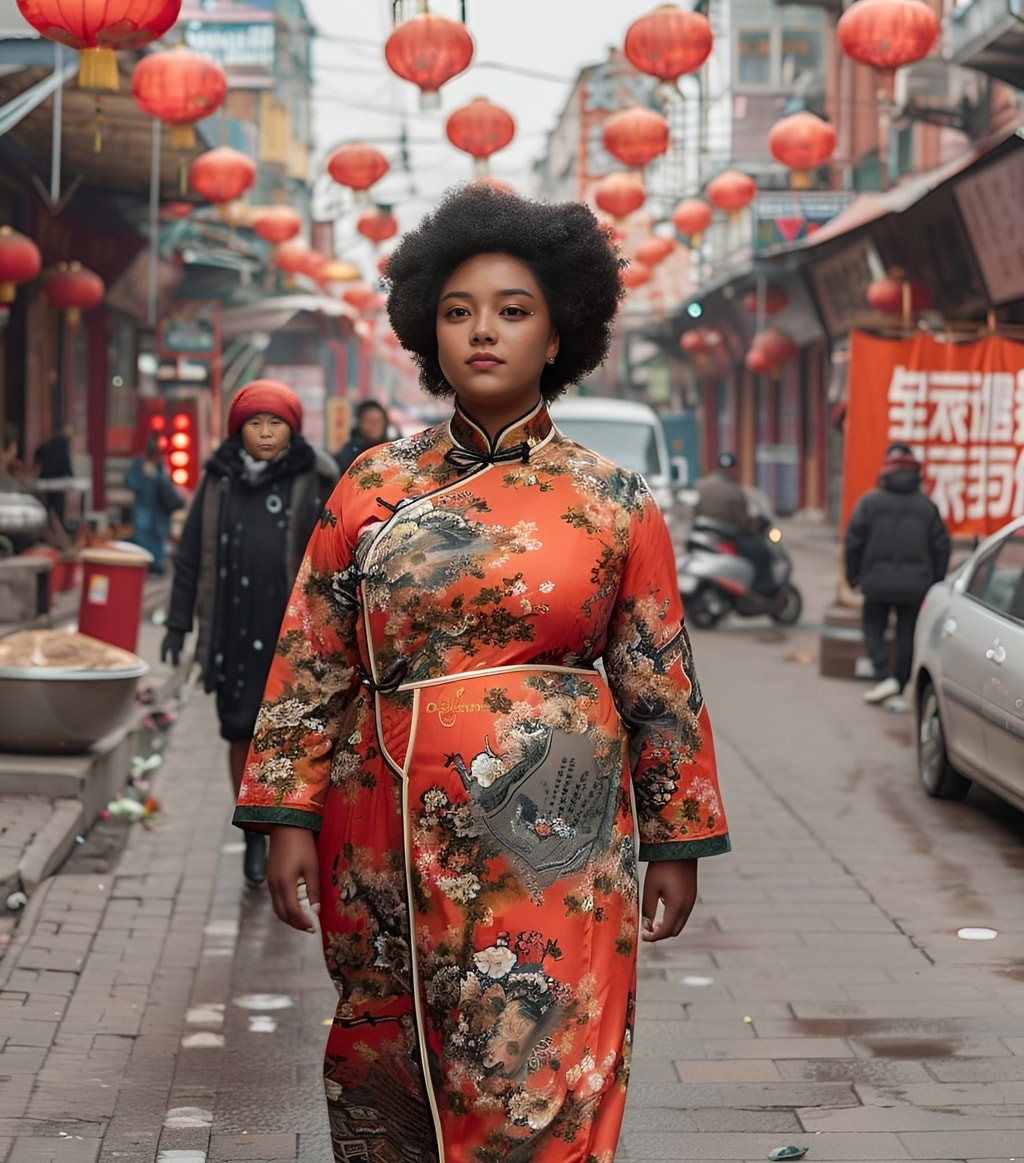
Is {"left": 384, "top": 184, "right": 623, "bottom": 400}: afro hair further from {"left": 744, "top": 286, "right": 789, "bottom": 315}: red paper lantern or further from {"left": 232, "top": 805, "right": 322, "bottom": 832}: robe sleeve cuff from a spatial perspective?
{"left": 744, "top": 286, "right": 789, "bottom": 315}: red paper lantern

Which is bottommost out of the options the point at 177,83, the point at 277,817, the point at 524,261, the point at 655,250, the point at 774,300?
the point at 277,817

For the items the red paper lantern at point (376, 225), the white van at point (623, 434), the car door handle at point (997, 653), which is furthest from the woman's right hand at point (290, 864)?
the red paper lantern at point (376, 225)

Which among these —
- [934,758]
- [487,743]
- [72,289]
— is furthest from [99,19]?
[72,289]

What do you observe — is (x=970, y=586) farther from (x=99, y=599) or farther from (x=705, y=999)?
(x=99, y=599)

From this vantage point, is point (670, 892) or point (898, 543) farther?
point (898, 543)

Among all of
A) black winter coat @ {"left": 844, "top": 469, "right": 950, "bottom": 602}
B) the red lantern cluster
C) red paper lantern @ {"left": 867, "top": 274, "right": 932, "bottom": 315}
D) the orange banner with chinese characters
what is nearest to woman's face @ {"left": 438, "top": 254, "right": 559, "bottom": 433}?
black winter coat @ {"left": 844, "top": 469, "right": 950, "bottom": 602}

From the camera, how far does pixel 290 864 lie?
3.26 meters

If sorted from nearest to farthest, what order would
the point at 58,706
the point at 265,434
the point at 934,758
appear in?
the point at 265,434
the point at 58,706
the point at 934,758

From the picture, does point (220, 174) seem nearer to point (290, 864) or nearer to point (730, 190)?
point (730, 190)

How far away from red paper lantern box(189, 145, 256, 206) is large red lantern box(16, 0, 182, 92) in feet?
30.8

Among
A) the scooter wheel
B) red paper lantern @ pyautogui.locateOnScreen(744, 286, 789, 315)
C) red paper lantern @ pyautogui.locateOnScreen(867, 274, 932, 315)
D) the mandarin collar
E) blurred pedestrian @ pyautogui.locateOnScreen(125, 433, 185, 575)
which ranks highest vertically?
red paper lantern @ pyautogui.locateOnScreen(744, 286, 789, 315)

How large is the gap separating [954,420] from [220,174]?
768 centimetres

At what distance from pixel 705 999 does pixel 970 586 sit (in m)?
3.93

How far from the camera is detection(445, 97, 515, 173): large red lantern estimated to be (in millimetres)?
14234
